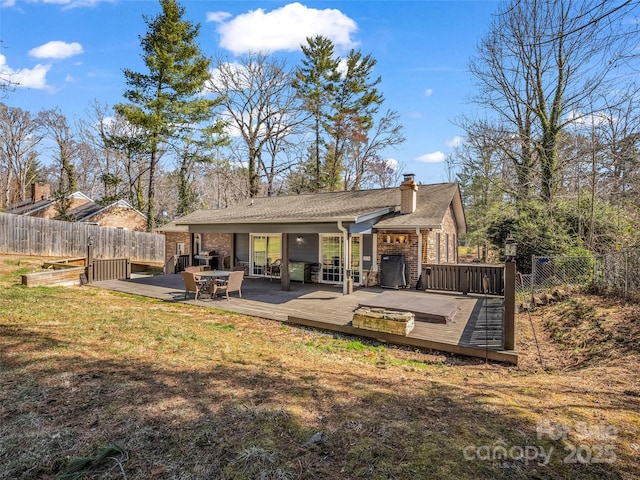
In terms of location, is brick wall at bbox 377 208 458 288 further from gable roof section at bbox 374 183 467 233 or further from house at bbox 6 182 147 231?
house at bbox 6 182 147 231

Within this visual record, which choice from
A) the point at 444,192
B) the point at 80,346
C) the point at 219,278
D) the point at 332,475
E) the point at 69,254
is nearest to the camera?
the point at 332,475

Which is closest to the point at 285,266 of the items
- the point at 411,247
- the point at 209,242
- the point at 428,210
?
the point at 411,247

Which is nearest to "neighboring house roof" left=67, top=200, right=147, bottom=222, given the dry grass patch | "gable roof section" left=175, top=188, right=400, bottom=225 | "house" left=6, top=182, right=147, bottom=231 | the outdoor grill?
"house" left=6, top=182, right=147, bottom=231

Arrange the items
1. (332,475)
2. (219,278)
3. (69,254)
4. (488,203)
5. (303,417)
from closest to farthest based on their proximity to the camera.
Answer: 1. (332,475)
2. (303,417)
3. (219,278)
4. (69,254)
5. (488,203)

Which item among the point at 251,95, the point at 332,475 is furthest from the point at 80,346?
the point at 251,95

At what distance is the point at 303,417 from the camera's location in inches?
120

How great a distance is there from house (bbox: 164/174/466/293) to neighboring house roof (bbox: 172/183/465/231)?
3 centimetres

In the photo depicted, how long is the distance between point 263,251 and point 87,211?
21012mm

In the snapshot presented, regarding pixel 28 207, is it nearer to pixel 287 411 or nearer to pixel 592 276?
pixel 287 411

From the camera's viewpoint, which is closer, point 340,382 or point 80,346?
point 340,382

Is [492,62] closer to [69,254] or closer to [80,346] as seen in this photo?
[80,346]

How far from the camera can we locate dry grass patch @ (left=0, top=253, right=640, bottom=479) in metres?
2.38

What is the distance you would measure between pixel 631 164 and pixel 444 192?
613cm

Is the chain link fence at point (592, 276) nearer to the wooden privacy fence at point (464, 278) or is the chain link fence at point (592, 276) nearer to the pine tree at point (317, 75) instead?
the wooden privacy fence at point (464, 278)
